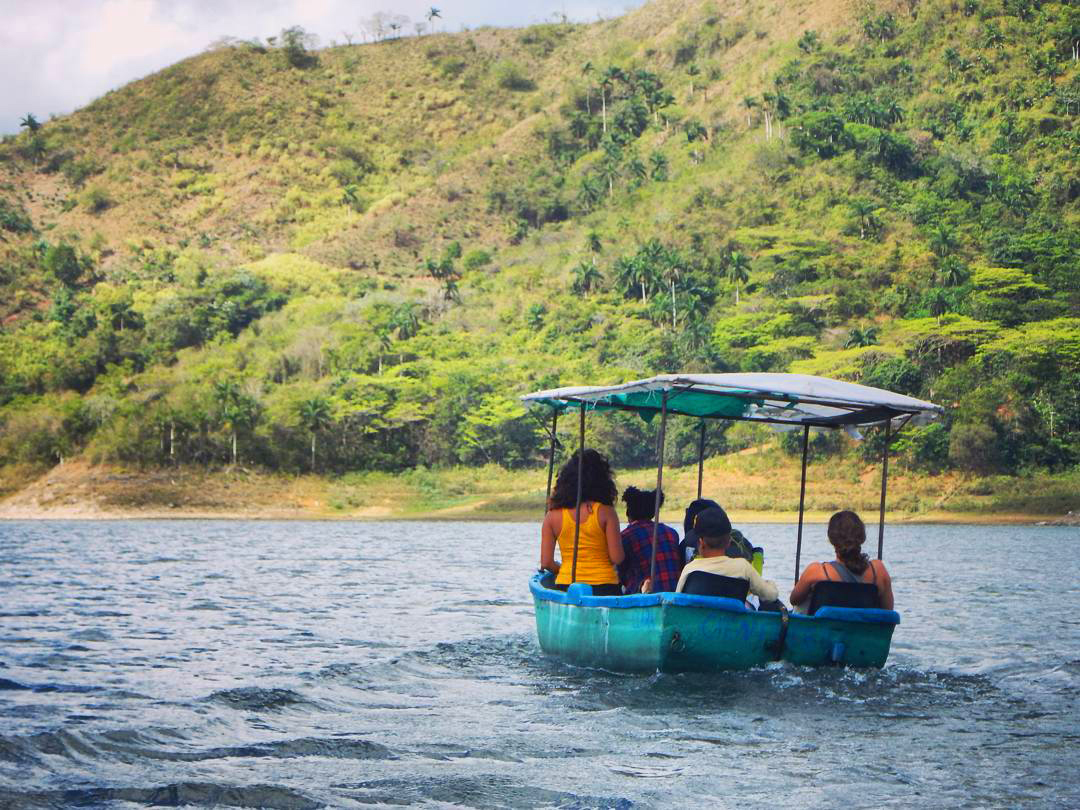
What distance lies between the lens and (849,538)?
11516mm

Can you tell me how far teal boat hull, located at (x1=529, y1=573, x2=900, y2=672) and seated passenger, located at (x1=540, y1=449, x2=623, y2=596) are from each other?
26.2 inches

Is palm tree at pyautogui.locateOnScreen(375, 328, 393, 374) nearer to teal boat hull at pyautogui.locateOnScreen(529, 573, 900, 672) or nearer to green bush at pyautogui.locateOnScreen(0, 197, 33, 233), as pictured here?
green bush at pyautogui.locateOnScreen(0, 197, 33, 233)

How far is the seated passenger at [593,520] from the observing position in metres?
13.1

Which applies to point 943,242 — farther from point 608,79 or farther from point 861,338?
point 608,79

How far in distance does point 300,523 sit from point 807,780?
67860 millimetres

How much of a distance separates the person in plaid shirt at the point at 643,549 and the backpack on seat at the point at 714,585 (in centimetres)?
129

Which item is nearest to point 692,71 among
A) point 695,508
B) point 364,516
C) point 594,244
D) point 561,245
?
point 561,245

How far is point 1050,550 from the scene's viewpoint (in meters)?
43.6

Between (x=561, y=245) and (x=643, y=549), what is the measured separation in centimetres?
12015

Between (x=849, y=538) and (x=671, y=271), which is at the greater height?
(x=671, y=271)

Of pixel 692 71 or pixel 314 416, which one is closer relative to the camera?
pixel 314 416

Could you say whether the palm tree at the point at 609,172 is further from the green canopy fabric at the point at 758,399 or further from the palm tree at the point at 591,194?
the green canopy fabric at the point at 758,399

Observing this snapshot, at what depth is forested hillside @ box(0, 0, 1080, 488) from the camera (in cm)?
8525

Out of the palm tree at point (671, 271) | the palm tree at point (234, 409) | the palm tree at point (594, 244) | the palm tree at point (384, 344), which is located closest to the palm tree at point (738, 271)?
the palm tree at point (671, 271)
